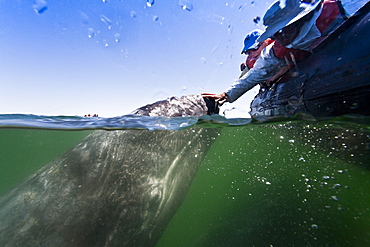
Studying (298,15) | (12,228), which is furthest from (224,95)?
(12,228)

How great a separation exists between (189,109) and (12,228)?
387 cm

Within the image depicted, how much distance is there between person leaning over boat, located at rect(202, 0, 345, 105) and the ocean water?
48.9 inches

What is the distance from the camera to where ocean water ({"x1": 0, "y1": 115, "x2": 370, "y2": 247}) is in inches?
147

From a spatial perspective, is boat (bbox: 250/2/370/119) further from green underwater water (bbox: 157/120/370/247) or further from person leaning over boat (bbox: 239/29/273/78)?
person leaning over boat (bbox: 239/29/273/78)

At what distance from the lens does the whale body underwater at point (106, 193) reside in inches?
92.8

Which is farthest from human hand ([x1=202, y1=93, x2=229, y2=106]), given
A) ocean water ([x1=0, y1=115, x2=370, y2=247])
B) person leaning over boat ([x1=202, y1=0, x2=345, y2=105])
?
person leaning over boat ([x1=202, y1=0, x2=345, y2=105])

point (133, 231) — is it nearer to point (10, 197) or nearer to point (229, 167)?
point (10, 197)

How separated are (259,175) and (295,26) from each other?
4.23 metres

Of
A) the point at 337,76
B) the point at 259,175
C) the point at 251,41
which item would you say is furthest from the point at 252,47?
the point at 259,175

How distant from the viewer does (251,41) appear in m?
4.20

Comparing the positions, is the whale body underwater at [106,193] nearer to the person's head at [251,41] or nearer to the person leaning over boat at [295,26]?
the person leaning over boat at [295,26]

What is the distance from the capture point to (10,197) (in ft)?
8.93

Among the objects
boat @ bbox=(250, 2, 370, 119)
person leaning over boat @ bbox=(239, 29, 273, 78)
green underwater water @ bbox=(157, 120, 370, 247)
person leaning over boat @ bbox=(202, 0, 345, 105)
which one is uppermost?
person leaning over boat @ bbox=(239, 29, 273, 78)

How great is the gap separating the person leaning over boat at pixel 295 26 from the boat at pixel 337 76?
0.54ft
